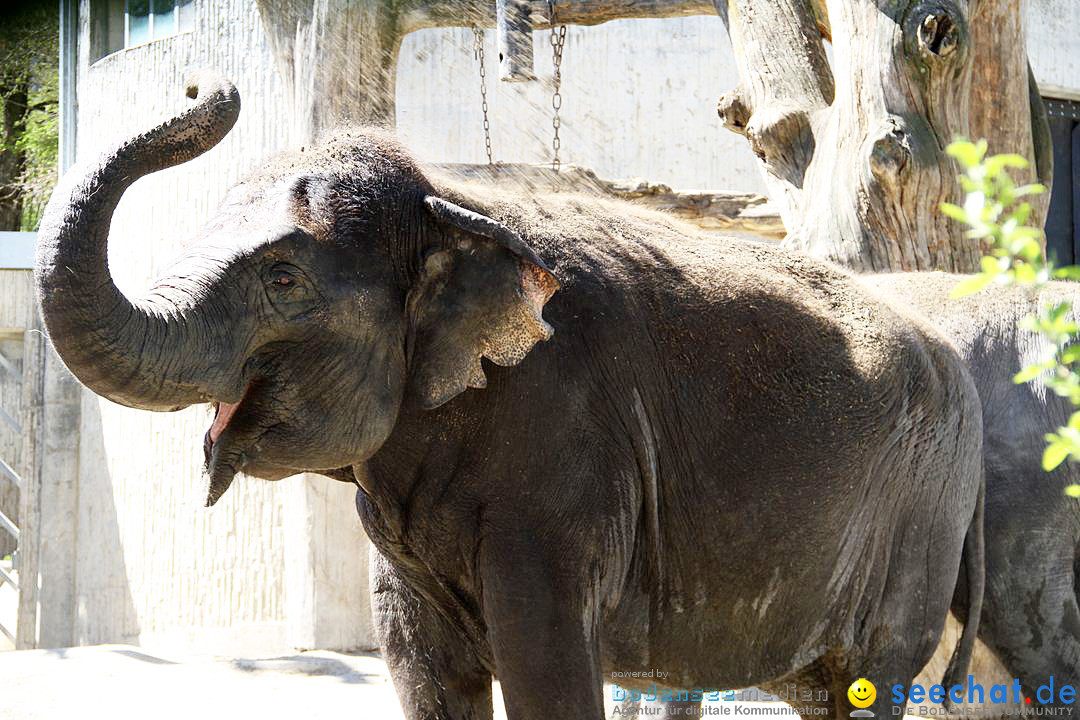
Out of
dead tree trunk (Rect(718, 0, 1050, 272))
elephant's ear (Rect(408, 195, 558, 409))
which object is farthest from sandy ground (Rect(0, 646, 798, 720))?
elephant's ear (Rect(408, 195, 558, 409))

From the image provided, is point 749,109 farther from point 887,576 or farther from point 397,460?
point 397,460

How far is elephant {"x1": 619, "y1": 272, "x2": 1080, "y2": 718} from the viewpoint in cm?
467

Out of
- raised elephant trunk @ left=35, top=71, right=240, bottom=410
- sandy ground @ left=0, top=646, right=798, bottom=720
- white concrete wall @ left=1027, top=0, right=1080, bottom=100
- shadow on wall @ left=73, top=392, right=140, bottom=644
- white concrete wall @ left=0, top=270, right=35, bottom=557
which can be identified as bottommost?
sandy ground @ left=0, top=646, right=798, bottom=720

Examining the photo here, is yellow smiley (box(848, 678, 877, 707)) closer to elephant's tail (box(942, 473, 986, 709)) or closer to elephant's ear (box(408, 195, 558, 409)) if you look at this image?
elephant's tail (box(942, 473, 986, 709))

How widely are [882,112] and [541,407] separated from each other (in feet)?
9.87

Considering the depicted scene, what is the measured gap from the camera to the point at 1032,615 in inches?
184

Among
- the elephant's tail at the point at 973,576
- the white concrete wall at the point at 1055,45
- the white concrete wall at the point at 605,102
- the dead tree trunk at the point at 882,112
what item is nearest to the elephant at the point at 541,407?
the elephant's tail at the point at 973,576

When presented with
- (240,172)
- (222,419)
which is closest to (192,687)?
(240,172)

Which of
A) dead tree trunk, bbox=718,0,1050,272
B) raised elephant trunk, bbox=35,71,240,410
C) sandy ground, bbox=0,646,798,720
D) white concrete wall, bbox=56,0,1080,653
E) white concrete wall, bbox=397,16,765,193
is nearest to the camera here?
raised elephant trunk, bbox=35,71,240,410

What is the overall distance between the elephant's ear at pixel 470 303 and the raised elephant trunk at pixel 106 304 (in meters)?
0.51

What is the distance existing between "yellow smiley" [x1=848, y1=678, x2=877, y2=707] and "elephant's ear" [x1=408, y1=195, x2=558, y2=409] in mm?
1519

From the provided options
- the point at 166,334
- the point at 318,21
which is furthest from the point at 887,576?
the point at 318,21

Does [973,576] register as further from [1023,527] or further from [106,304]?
[106,304]

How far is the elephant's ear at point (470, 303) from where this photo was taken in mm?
2977
